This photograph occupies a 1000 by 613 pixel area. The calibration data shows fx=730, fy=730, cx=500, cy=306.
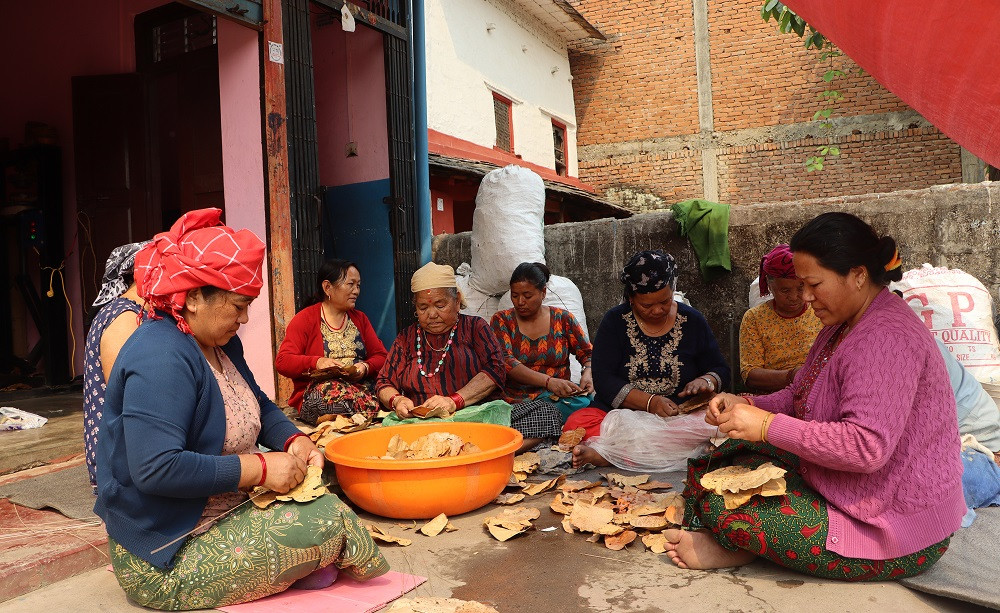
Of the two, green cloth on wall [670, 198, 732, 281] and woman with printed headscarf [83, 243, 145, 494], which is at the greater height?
green cloth on wall [670, 198, 732, 281]

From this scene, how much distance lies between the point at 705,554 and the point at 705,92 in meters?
13.7

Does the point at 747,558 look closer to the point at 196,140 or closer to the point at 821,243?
the point at 821,243

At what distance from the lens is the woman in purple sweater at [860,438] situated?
2074mm

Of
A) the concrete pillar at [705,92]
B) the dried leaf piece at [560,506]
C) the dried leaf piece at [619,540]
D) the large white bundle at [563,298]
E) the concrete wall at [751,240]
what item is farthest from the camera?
the concrete pillar at [705,92]

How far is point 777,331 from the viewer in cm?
428

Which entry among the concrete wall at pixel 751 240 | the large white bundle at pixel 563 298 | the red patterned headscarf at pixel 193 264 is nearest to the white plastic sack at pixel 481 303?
the large white bundle at pixel 563 298

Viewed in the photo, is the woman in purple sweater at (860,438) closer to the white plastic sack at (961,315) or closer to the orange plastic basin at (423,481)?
the orange plastic basin at (423,481)

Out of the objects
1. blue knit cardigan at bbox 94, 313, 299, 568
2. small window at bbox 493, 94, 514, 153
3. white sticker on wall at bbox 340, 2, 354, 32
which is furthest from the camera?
small window at bbox 493, 94, 514, 153

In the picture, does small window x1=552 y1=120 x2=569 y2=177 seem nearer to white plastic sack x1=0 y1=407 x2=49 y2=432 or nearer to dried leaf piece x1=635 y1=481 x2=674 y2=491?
white plastic sack x1=0 y1=407 x2=49 y2=432

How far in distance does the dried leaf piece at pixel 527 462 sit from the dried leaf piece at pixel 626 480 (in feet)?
1.33

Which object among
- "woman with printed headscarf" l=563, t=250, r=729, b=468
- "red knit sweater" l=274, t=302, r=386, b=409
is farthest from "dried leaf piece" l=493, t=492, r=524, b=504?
"red knit sweater" l=274, t=302, r=386, b=409

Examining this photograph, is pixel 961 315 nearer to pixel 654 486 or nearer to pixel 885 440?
pixel 654 486

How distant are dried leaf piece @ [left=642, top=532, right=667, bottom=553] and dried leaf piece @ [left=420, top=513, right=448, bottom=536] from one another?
0.79m

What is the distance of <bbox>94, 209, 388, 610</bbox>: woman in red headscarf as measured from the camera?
1.94 metres
